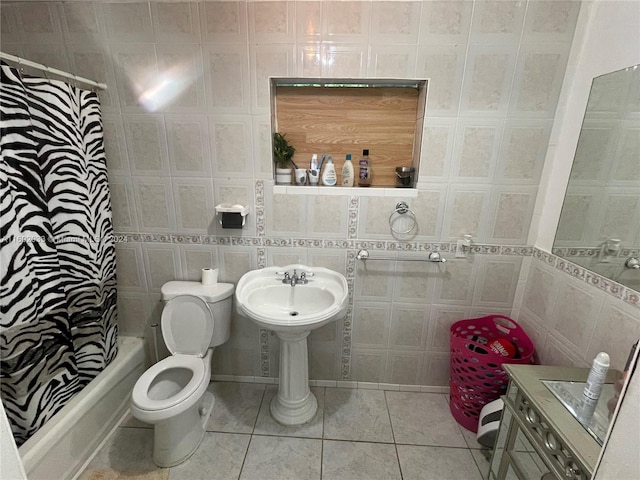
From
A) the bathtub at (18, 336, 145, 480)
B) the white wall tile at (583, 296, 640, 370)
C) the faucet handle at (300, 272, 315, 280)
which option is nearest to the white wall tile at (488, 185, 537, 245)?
the white wall tile at (583, 296, 640, 370)

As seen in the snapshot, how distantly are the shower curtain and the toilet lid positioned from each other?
352 mm

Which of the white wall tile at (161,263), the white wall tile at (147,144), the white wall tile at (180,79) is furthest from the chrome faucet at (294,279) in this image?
the white wall tile at (180,79)

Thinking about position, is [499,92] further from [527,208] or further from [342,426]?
[342,426]

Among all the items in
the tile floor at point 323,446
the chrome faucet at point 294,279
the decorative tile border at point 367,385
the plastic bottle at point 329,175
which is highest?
the plastic bottle at point 329,175

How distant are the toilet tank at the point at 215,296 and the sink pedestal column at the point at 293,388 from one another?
369 mm

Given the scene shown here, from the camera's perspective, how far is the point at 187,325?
1685 millimetres

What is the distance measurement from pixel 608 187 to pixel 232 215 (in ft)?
5.67

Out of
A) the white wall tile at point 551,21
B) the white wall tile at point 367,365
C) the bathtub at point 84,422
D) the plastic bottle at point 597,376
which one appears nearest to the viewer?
the plastic bottle at point 597,376

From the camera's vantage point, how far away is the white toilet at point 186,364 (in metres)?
1.42

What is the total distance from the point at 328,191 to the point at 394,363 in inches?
46.1

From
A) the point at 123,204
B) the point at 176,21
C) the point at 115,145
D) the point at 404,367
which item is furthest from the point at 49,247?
the point at 404,367

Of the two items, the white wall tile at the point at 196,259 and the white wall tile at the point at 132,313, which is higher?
the white wall tile at the point at 196,259

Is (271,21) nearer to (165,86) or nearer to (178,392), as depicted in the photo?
(165,86)

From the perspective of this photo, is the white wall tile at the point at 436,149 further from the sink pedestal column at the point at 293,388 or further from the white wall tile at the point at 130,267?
the white wall tile at the point at 130,267
